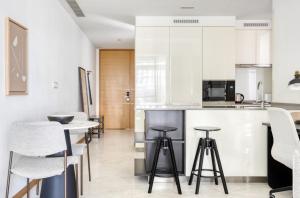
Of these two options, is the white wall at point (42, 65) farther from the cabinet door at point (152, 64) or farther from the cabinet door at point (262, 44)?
the cabinet door at point (262, 44)

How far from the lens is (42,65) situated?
4668 mm

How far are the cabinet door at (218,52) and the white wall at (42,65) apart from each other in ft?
9.06

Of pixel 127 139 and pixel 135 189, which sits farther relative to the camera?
pixel 127 139

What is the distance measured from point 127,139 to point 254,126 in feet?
16.1

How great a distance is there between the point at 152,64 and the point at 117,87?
15.4 feet

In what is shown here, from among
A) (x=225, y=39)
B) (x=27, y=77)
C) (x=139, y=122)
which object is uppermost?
(x=225, y=39)

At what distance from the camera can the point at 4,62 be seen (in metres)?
3.29

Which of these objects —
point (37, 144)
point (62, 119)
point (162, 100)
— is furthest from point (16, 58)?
point (162, 100)

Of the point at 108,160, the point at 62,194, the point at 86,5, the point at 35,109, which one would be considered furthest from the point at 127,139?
the point at 62,194

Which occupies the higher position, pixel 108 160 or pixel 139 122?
pixel 139 122

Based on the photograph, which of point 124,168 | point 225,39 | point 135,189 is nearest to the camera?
point 135,189

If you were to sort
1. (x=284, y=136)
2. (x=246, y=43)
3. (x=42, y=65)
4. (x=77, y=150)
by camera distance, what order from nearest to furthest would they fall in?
(x=284, y=136) < (x=77, y=150) < (x=42, y=65) < (x=246, y=43)

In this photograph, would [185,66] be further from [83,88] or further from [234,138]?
[83,88]

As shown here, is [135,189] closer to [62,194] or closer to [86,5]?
[62,194]
